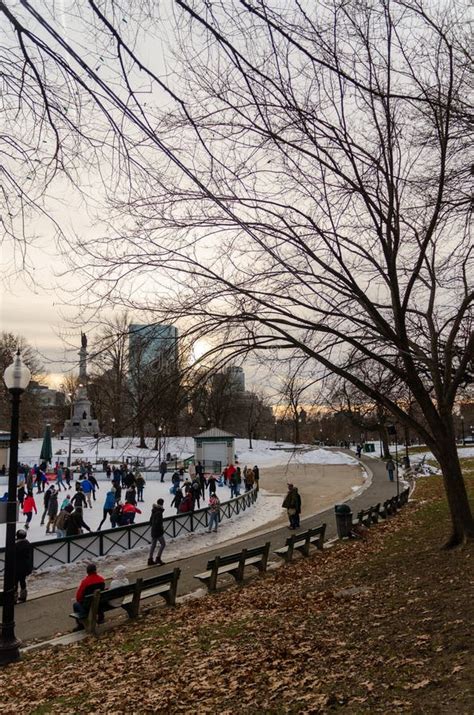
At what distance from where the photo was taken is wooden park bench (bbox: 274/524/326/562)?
12155 mm

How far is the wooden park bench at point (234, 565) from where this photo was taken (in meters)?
10.2

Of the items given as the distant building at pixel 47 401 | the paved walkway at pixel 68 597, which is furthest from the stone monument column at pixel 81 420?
the paved walkway at pixel 68 597

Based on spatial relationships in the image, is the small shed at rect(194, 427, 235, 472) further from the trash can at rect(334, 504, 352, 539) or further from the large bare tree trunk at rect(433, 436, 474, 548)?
the large bare tree trunk at rect(433, 436, 474, 548)

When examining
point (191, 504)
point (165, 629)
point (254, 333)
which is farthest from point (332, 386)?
point (191, 504)

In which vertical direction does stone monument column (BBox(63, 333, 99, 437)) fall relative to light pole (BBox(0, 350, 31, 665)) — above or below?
above

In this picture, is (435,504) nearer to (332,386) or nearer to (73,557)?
(332,386)

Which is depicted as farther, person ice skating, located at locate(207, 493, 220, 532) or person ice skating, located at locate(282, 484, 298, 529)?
person ice skating, located at locate(207, 493, 220, 532)

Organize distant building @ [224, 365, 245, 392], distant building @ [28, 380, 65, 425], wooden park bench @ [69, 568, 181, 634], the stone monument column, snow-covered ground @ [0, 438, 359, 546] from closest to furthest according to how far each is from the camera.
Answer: wooden park bench @ [69, 568, 181, 634] → distant building @ [224, 365, 245, 392] → snow-covered ground @ [0, 438, 359, 546] → the stone monument column → distant building @ [28, 380, 65, 425]

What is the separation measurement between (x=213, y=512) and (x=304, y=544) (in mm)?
5306

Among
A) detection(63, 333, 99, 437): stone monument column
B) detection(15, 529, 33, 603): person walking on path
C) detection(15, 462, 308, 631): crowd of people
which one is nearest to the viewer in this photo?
detection(15, 462, 308, 631): crowd of people

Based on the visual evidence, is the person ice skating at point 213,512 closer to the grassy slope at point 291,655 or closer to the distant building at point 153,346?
the grassy slope at point 291,655

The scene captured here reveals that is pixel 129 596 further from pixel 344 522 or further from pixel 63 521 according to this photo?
pixel 344 522

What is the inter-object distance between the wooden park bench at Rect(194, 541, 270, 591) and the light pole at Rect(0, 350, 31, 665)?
11.5ft

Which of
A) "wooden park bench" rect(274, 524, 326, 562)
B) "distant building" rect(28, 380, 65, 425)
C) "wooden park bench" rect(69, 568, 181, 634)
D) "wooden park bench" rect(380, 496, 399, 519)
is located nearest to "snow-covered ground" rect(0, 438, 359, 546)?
"wooden park bench" rect(274, 524, 326, 562)
